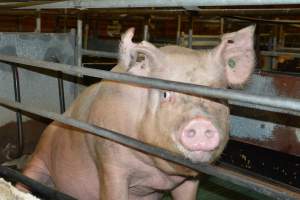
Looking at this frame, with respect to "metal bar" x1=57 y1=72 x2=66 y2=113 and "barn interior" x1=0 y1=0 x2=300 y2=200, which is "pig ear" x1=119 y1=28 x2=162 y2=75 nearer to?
"barn interior" x1=0 y1=0 x2=300 y2=200

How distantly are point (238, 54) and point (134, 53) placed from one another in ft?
1.68

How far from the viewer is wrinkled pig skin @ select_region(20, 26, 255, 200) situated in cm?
188

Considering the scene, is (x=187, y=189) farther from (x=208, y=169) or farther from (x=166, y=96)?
(x=208, y=169)

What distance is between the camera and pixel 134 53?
199cm

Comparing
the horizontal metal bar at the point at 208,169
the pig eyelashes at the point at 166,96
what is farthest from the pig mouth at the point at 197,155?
the pig eyelashes at the point at 166,96

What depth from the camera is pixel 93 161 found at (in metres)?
2.69

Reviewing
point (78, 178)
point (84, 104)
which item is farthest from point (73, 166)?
point (84, 104)

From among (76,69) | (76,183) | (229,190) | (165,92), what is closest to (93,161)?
(76,183)

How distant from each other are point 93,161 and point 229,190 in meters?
1.26

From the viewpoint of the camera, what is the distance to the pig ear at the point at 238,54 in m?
2.05

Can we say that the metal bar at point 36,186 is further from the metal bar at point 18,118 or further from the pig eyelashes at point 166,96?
the metal bar at point 18,118

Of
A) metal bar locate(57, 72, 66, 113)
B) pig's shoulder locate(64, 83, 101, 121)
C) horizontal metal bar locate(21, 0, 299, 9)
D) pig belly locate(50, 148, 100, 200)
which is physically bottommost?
pig belly locate(50, 148, 100, 200)

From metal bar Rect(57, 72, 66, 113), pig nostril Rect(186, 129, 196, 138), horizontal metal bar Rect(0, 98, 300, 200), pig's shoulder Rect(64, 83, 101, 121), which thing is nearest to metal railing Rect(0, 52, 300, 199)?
horizontal metal bar Rect(0, 98, 300, 200)

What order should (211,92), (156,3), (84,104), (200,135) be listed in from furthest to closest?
(84,104) < (200,135) < (156,3) < (211,92)
